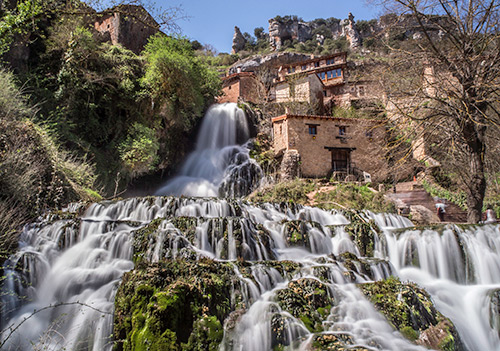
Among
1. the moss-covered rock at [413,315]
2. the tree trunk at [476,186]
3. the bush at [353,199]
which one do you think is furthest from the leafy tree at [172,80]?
the moss-covered rock at [413,315]

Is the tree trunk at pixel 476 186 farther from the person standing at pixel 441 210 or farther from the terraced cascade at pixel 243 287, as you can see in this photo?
the person standing at pixel 441 210

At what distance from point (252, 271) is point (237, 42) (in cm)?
7467

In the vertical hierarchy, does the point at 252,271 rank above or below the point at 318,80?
below

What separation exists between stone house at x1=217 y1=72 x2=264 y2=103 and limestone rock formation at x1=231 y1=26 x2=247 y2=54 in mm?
43472

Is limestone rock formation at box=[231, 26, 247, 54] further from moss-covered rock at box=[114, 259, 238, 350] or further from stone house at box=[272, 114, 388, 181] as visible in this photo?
moss-covered rock at box=[114, 259, 238, 350]

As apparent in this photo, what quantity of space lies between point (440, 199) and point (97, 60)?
1896 centimetres

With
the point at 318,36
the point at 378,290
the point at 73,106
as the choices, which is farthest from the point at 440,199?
the point at 318,36

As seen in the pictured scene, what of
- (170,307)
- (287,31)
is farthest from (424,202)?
(287,31)

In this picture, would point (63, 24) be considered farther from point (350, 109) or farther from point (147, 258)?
point (350, 109)

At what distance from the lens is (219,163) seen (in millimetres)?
22656

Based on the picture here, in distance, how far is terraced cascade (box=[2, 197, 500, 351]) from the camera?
5.10 m

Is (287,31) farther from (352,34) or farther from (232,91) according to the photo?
(232,91)

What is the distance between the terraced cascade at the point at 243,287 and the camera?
201 inches

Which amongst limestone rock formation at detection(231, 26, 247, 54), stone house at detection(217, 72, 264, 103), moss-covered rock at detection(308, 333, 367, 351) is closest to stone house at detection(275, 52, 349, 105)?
stone house at detection(217, 72, 264, 103)
